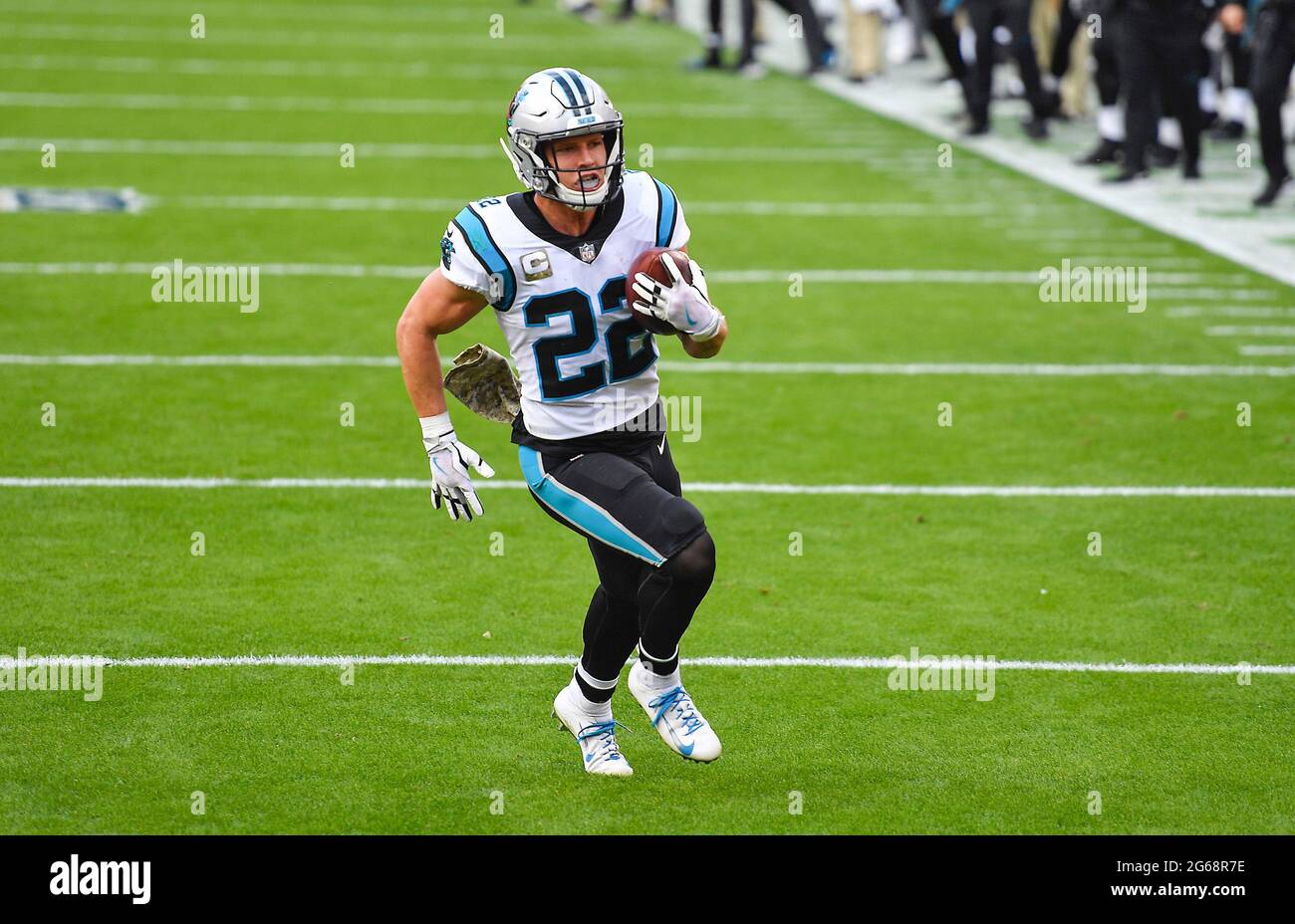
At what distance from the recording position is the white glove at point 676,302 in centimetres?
474

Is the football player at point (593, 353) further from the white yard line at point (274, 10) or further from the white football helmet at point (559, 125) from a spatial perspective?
the white yard line at point (274, 10)

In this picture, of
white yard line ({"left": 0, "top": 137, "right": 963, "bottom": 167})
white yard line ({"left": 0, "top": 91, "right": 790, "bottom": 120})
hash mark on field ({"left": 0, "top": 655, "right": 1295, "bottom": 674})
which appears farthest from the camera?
white yard line ({"left": 0, "top": 91, "right": 790, "bottom": 120})

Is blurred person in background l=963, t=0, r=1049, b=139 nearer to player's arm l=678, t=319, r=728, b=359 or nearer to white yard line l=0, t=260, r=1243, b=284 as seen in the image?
white yard line l=0, t=260, r=1243, b=284

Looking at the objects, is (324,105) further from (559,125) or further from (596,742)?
(596,742)

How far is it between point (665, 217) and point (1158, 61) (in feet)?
33.8

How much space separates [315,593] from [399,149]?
1036 centimetres

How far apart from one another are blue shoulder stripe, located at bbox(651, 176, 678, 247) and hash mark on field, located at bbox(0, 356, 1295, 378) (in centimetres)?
473

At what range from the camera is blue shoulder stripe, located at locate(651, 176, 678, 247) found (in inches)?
203

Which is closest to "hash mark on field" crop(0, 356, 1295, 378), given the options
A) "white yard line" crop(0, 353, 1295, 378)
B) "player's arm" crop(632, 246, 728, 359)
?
"white yard line" crop(0, 353, 1295, 378)

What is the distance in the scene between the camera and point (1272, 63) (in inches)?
499

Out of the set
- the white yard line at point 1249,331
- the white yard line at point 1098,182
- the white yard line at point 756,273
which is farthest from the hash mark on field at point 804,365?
the white yard line at point 1098,182

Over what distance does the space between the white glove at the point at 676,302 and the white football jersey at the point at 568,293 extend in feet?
0.82

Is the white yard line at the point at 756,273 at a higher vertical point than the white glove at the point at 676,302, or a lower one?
lower

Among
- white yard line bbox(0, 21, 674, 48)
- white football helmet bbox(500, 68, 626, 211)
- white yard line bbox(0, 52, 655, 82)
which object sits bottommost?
white yard line bbox(0, 52, 655, 82)
